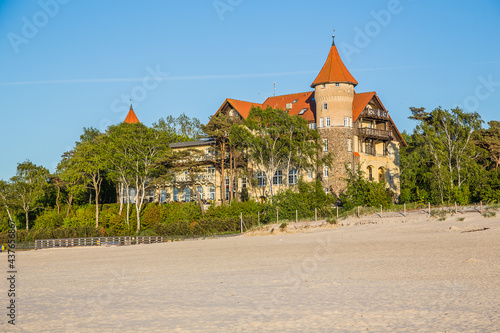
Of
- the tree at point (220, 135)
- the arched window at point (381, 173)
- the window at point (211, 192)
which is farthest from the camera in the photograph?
the window at point (211, 192)

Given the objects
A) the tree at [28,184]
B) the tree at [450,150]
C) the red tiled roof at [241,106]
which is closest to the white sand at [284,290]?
the tree at [450,150]

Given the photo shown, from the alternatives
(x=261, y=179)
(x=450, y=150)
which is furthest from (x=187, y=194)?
(x=450, y=150)

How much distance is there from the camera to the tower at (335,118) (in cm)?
5372

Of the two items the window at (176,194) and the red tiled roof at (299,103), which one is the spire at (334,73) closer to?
the red tiled roof at (299,103)

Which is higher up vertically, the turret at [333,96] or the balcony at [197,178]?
the turret at [333,96]

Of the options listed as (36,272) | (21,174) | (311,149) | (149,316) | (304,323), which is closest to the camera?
(304,323)

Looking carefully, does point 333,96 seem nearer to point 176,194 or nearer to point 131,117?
point 176,194

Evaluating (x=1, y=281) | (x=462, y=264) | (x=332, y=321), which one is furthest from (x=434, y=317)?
(x=1, y=281)

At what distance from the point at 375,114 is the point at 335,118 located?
522cm

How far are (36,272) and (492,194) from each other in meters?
37.1

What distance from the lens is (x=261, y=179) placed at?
58.3 m

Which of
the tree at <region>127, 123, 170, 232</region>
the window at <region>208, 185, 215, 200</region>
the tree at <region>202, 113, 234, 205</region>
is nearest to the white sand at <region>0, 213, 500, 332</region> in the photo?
the tree at <region>202, 113, 234, 205</region>

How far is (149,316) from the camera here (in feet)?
44.0

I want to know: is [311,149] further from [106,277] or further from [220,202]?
[106,277]
